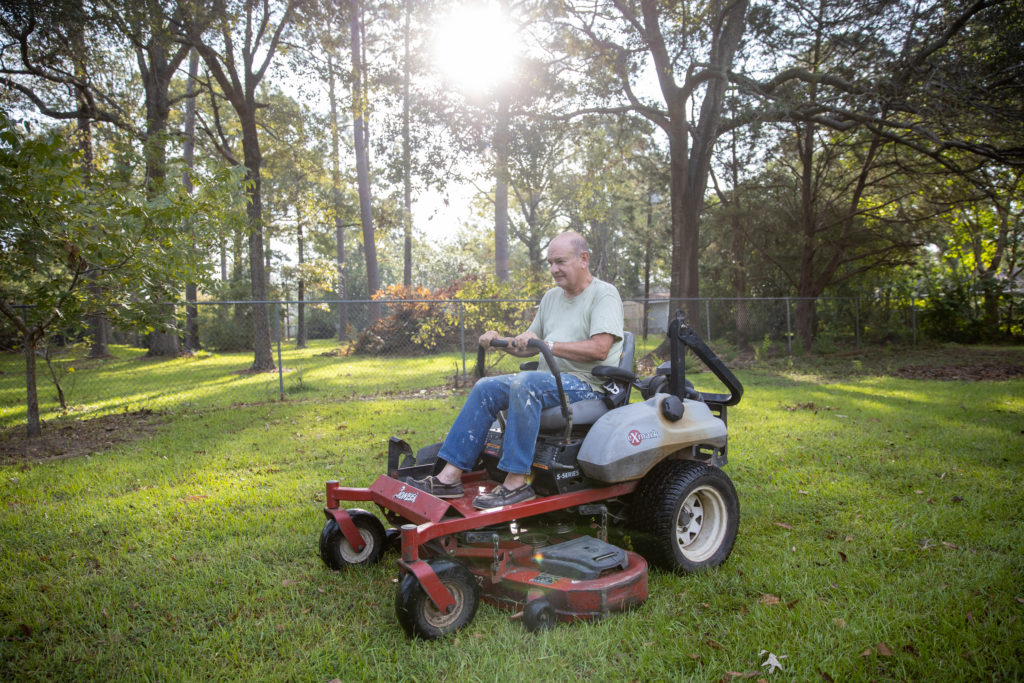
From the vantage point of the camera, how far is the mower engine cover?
3.00 meters

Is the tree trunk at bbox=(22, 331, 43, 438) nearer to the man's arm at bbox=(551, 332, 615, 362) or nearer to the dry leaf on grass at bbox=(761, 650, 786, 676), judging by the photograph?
the man's arm at bbox=(551, 332, 615, 362)

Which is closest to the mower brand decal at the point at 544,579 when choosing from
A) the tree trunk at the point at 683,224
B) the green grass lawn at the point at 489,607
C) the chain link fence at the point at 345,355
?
the green grass lawn at the point at 489,607

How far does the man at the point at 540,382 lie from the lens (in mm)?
3031

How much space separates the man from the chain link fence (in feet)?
10.3

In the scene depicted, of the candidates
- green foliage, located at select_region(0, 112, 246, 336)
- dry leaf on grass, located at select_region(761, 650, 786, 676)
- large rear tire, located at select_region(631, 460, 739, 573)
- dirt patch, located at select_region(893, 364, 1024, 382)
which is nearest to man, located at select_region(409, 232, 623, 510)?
large rear tire, located at select_region(631, 460, 739, 573)

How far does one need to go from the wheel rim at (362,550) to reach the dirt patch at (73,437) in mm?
4321

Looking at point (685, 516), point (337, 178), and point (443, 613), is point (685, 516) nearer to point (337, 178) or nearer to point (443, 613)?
point (443, 613)

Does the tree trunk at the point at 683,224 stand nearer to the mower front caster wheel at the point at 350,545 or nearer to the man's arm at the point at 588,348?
the man's arm at the point at 588,348

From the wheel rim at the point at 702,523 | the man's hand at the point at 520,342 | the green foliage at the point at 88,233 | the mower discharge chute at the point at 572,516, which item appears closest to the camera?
the mower discharge chute at the point at 572,516

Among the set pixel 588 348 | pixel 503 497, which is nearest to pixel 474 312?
pixel 588 348

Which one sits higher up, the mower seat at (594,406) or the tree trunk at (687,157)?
the tree trunk at (687,157)

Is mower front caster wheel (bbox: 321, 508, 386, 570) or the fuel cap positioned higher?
the fuel cap

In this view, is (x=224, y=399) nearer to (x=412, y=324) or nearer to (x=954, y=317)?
(x=412, y=324)

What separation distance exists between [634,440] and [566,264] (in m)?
1.11
